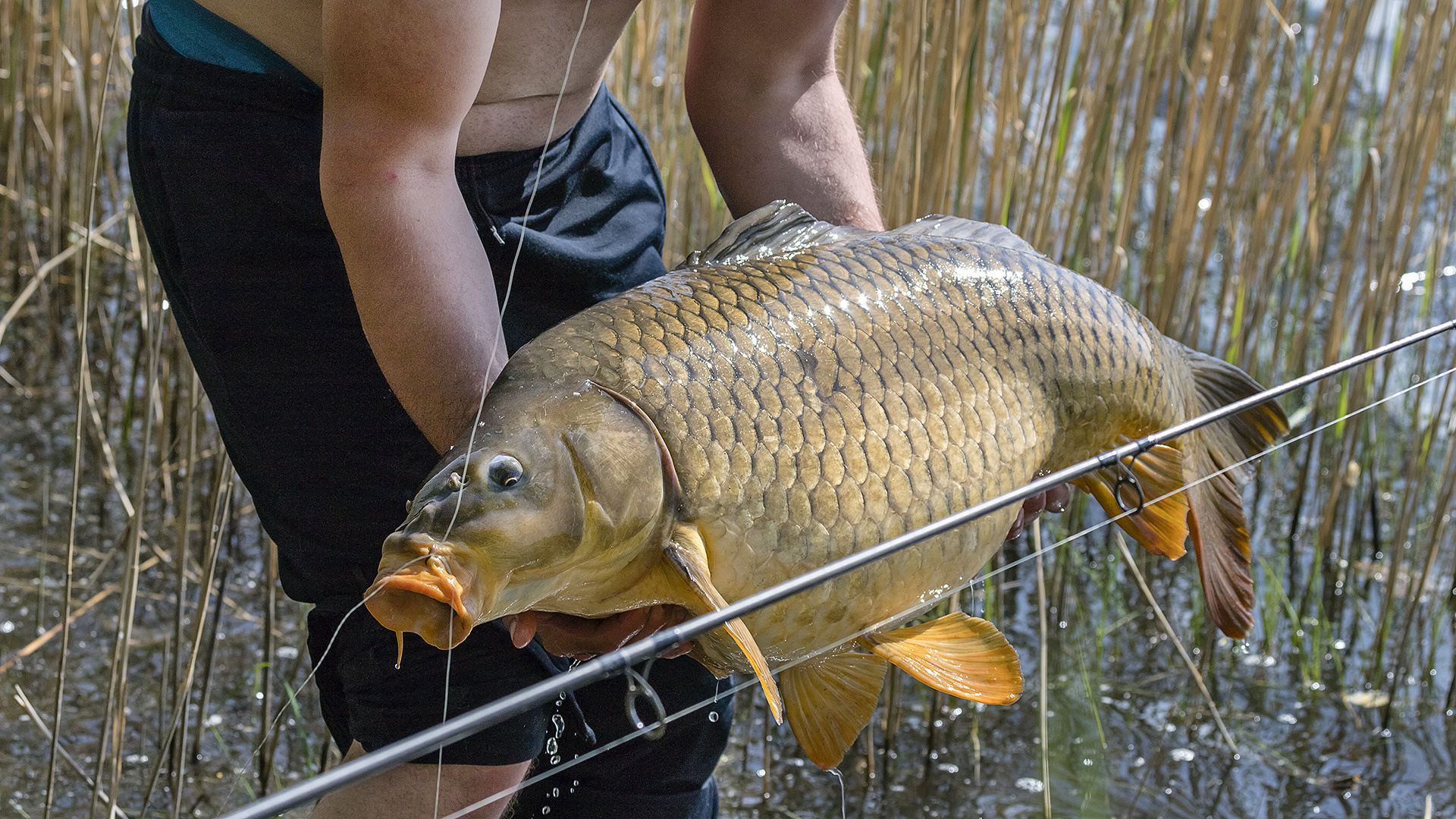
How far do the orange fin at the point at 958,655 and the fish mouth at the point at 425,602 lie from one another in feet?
1.55

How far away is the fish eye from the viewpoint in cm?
99

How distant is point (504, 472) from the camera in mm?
997

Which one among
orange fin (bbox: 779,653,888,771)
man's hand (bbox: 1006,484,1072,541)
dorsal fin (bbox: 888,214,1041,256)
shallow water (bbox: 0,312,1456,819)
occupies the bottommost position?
shallow water (bbox: 0,312,1456,819)

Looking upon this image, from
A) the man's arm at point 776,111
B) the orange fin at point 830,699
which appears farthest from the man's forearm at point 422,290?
the man's arm at point 776,111

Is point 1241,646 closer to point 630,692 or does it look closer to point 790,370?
point 790,370

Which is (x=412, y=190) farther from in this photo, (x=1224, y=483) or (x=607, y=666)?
(x=1224, y=483)

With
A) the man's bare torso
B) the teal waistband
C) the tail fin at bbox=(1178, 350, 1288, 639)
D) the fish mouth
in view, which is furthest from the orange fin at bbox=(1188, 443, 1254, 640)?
the teal waistband

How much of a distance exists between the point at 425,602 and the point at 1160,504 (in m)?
0.89

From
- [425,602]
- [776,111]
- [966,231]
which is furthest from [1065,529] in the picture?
[425,602]

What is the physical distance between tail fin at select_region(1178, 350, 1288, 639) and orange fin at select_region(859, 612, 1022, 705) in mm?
305

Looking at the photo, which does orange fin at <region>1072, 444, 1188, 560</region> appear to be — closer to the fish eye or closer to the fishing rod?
the fishing rod

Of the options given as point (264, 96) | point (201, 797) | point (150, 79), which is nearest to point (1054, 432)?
point (264, 96)

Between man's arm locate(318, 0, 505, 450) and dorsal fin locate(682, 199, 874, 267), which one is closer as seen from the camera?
man's arm locate(318, 0, 505, 450)

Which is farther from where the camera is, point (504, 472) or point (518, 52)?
point (518, 52)
